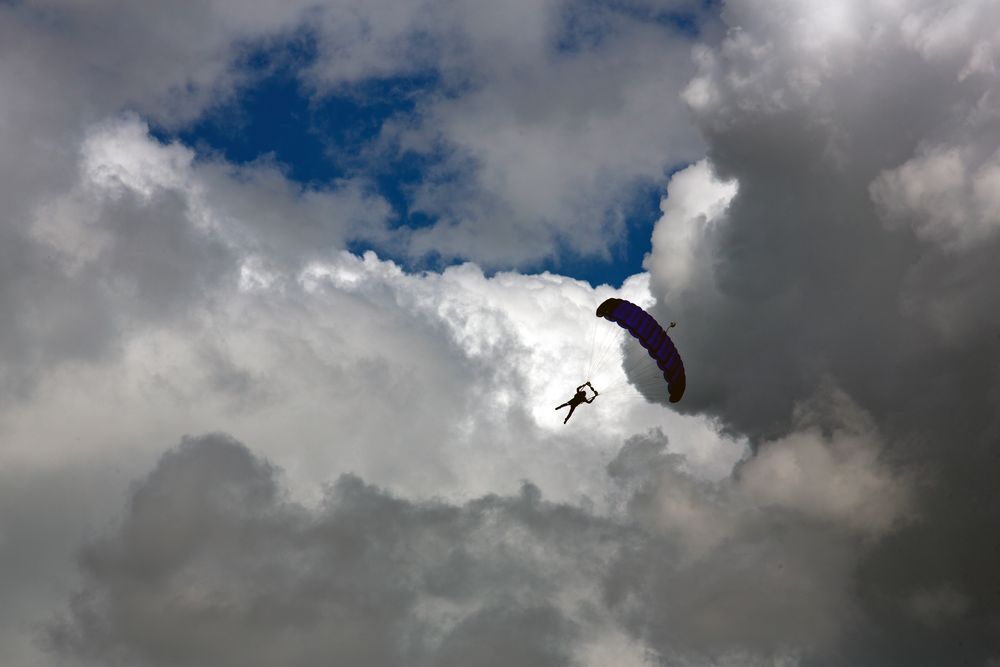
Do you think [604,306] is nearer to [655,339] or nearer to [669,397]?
[655,339]

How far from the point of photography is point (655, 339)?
293 feet

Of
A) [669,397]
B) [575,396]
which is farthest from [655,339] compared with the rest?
[575,396]

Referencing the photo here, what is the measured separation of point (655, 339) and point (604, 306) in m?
6.69

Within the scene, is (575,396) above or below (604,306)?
below

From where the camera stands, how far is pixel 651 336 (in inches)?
3509

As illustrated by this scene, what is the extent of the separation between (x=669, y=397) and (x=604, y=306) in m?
12.1

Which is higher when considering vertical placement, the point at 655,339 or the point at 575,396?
the point at 655,339

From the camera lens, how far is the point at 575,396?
81.8 m

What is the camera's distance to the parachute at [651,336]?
88562mm

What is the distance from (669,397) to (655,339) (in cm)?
648

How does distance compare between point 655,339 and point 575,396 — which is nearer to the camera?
point 575,396

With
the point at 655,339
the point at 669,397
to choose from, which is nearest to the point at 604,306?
the point at 655,339

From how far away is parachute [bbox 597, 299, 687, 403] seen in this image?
88562 mm

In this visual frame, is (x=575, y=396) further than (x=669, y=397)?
No
